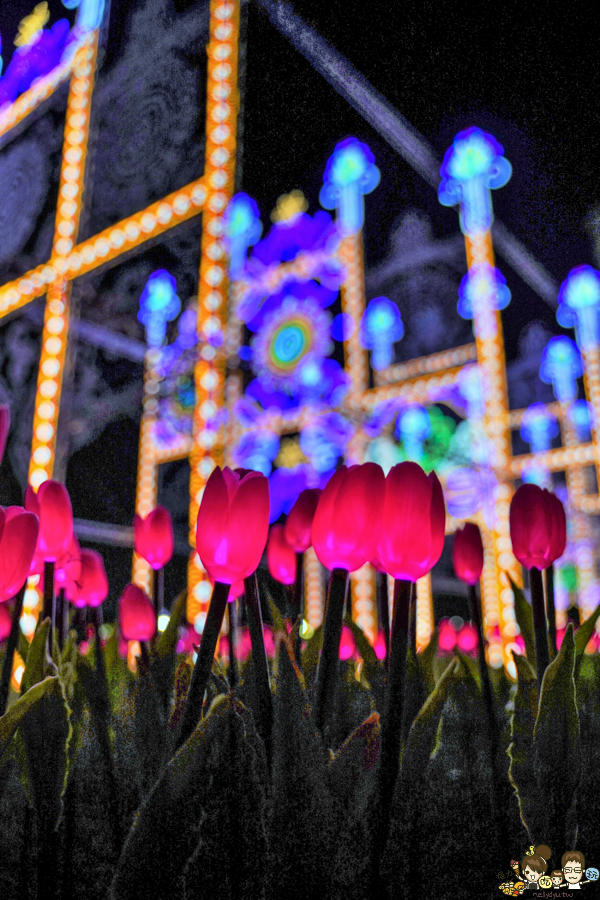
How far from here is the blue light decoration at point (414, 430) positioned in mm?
2867

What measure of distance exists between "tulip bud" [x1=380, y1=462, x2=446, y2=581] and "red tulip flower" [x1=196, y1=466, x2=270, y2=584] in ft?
0.18

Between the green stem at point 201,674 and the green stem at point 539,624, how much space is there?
0.18 m

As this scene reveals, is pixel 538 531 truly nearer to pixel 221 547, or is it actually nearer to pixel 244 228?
pixel 221 547

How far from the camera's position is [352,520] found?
262 mm

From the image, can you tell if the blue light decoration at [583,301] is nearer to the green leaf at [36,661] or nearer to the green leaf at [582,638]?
the green leaf at [582,638]

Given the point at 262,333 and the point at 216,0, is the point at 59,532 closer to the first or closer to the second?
the point at 216,0

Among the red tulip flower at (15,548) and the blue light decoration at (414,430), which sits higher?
the blue light decoration at (414,430)

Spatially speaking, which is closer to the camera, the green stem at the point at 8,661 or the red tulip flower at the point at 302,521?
the green stem at the point at 8,661

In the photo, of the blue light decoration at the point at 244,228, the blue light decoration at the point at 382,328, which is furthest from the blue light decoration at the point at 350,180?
the blue light decoration at the point at 382,328

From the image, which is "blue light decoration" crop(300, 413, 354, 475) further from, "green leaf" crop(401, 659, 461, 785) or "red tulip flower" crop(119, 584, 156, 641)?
"green leaf" crop(401, 659, 461, 785)

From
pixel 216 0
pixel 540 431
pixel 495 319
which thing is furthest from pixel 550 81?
pixel 540 431

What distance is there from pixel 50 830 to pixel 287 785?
12 centimetres

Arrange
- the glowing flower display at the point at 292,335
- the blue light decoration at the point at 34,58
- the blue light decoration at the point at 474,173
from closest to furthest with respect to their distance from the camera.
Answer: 1. the blue light decoration at the point at 34,58
2. the blue light decoration at the point at 474,173
3. the glowing flower display at the point at 292,335

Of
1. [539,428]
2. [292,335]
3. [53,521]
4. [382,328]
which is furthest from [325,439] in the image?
[539,428]
